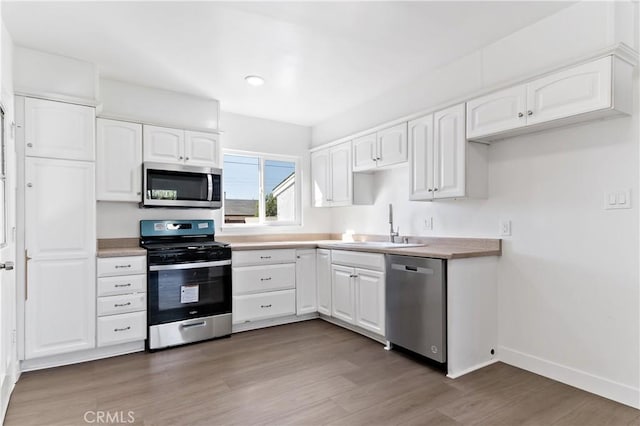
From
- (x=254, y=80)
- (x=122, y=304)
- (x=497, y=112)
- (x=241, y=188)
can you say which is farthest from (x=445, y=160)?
(x=122, y=304)

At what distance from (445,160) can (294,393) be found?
214 cm

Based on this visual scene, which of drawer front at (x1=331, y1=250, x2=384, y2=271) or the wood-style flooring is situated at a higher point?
drawer front at (x1=331, y1=250, x2=384, y2=271)

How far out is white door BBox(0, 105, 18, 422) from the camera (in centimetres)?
219

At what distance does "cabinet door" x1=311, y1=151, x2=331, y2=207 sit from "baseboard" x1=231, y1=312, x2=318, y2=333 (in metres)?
1.39

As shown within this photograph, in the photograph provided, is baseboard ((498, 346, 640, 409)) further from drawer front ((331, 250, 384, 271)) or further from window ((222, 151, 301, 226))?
window ((222, 151, 301, 226))

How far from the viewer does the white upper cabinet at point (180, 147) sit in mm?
3584

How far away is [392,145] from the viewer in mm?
3613

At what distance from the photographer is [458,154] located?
2.94 meters

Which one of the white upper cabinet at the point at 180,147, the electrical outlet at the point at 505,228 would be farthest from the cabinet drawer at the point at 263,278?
the electrical outlet at the point at 505,228

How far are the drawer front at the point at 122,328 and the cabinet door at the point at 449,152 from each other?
2810mm

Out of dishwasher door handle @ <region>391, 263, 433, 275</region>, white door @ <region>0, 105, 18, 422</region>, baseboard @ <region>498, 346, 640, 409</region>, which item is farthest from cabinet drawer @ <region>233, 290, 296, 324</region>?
baseboard @ <region>498, 346, 640, 409</region>

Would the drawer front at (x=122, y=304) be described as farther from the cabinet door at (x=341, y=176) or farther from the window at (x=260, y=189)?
the cabinet door at (x=341, y=176)

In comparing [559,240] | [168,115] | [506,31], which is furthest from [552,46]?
[168,115]

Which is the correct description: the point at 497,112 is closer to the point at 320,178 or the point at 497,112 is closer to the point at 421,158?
the point at 421,158
